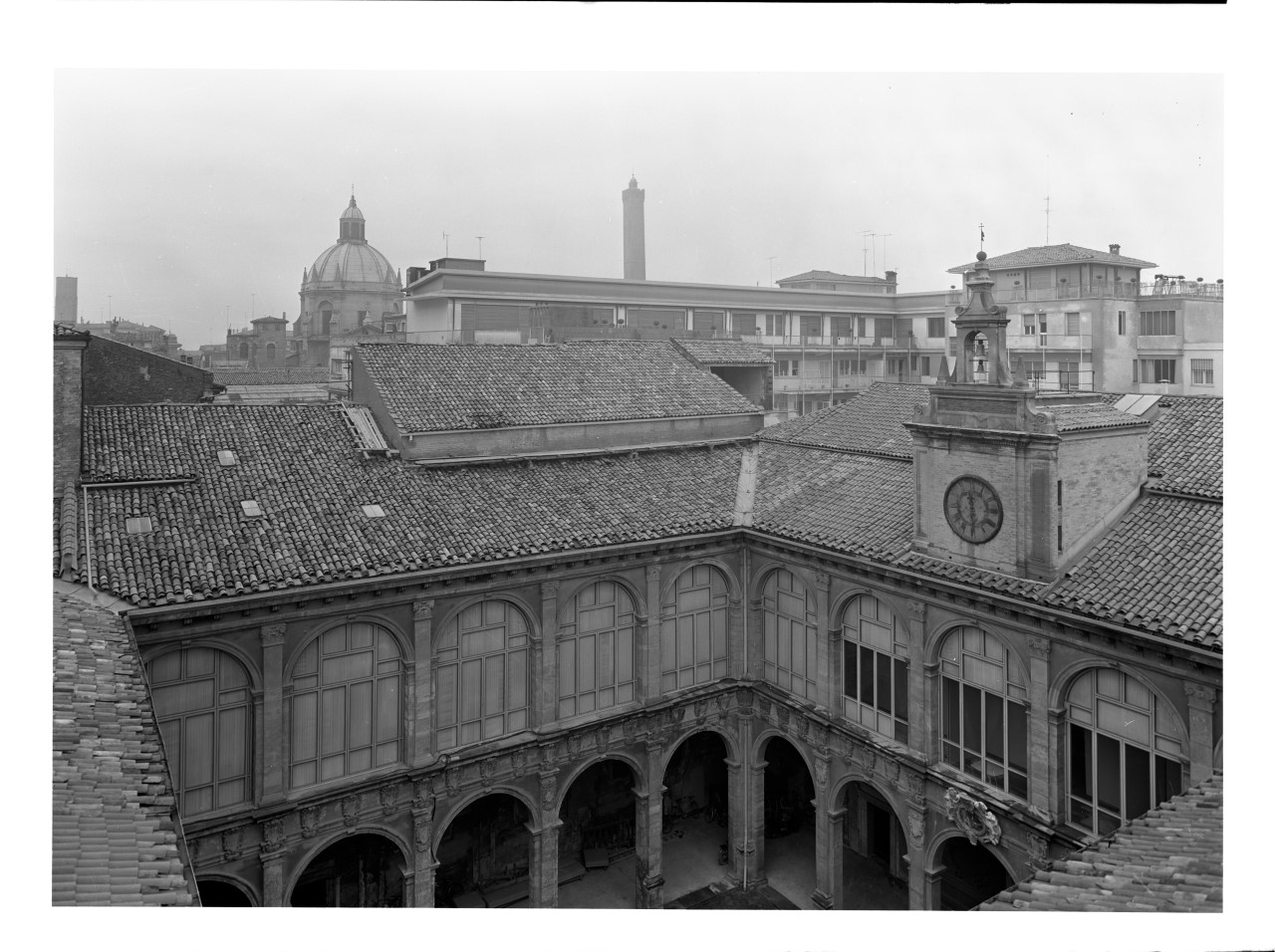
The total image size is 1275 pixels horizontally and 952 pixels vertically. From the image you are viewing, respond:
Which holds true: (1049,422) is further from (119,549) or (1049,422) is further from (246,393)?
(246,393)

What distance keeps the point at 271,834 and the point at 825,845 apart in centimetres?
1198

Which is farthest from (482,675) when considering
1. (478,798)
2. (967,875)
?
(967,875)

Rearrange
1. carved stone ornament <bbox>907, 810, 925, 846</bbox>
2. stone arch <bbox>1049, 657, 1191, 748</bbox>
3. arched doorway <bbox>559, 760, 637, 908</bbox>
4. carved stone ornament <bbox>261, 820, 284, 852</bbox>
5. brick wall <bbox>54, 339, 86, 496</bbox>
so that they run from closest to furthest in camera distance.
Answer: stone arch <bbox>1049, 657, 1191, 748</bbox>
carved stone ornament <bbox>261, 820, 284, 852</bbox>
brick wall <bbox>54, 339, 86, 496</bbox>
carved stone ornament <bbox>907, 810, 925, 846</bbox>
arched doorway <bbox>559, 760, 637, 908</bbox>

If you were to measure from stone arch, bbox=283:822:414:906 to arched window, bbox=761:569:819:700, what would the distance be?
30.8 feet

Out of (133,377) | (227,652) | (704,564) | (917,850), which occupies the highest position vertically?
(133,377)

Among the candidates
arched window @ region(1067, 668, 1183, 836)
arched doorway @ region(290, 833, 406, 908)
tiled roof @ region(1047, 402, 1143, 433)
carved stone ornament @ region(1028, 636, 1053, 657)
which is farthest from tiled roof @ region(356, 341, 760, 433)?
arched window @ region(1067, 668, 1183, 836)

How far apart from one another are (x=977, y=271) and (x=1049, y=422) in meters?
3.75

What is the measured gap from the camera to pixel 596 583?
2256cm

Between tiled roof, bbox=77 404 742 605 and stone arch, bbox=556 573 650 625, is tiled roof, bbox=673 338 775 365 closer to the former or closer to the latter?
tiled roof, bbox=77 404 742 605

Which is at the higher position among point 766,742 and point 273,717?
point 273,717

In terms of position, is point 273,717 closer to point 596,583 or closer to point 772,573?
point 596,583

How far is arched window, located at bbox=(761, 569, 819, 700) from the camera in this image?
23328 millimetres

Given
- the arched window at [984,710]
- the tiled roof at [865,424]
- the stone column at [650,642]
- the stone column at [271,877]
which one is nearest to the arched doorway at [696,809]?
the stone column at [650,642]

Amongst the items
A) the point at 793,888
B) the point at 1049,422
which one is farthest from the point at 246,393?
the point at 1049,422
